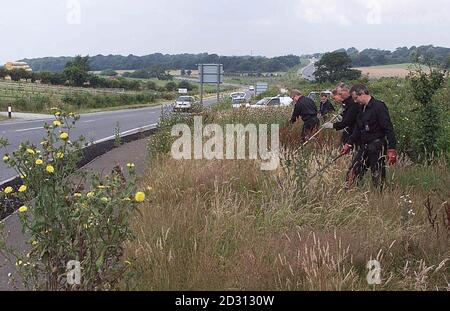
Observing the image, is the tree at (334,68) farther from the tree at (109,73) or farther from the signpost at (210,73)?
the tree at (109,73)

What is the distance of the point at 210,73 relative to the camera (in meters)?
26.8

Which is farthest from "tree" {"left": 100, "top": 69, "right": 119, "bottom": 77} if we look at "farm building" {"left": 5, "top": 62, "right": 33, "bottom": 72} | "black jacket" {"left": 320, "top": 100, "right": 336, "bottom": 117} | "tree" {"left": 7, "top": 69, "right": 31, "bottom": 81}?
"black jacket" {"left": 320, "top": 100, "right": 336, "bottom": 117}

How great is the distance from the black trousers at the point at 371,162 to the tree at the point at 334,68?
→ 58087 mm

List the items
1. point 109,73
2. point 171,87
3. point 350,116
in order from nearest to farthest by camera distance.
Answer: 1. point 350,116
2. point 171,87
3. point 109,73

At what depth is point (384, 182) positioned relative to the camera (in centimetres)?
668

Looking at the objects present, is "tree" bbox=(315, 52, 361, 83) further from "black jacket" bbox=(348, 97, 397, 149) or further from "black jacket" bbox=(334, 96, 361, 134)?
"black jacket" bbox=(348, 97, 397, 149)

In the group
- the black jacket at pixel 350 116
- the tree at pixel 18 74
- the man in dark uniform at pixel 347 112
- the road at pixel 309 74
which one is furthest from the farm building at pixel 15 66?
the black jacket at pixel 350 116

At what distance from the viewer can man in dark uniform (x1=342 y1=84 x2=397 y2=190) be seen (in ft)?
23.2

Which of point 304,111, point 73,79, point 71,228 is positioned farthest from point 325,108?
point 73,79

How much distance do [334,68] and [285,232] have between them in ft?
217

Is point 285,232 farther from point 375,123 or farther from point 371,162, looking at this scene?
point 375,123

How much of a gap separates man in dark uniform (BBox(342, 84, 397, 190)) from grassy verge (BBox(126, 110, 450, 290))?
244mm
